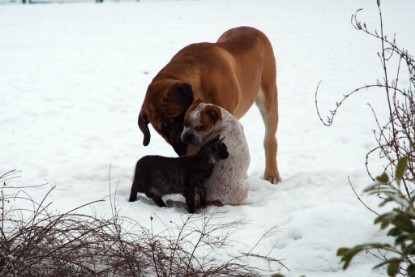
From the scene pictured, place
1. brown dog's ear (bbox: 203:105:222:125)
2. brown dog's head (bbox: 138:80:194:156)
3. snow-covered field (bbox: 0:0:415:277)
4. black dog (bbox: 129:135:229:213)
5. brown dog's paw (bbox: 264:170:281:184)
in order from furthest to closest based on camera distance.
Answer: brown dog's paw (bbox: 264:170:281:184)
brown dog's head (bbox: 138:80:194:156)
brown dog's ear (bbox: 203:105:222:125)
black dog (bbox: 129:135:229:213)
snow-covered field (bbox: 0:0:415:277)

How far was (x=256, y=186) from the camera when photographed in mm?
5398

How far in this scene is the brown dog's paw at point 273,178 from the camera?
5.90 metres

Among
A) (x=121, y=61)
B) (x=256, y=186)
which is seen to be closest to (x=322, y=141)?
(x=256, y=186)

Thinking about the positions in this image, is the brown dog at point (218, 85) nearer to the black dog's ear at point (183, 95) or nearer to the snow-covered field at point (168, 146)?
the black dog's ear at point (183, 95)

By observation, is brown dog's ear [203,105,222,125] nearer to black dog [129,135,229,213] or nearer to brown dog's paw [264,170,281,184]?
black dog [129,135,229,213]

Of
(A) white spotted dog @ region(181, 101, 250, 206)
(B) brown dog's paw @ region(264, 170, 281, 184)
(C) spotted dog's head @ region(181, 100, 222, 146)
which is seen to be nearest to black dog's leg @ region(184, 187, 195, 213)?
(A) white spotted dog @ region(181, 101, 250, 206)

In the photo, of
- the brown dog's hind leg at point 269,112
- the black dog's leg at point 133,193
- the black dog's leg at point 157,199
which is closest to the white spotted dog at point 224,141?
the black dog's leg at point 157,199

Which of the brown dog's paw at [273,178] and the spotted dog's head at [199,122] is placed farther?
the brown dog's paw at [273,178]

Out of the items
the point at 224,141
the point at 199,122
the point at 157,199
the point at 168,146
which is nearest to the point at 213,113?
the point at 199,122

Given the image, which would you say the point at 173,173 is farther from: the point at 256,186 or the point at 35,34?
the point at 35,34

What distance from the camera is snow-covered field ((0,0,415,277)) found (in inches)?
160

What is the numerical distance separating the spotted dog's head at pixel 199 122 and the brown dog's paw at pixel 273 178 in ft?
5.29

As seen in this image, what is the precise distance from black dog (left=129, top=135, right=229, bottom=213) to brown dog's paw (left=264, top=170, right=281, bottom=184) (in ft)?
5.36

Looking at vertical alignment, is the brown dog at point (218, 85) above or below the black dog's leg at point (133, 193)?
above
